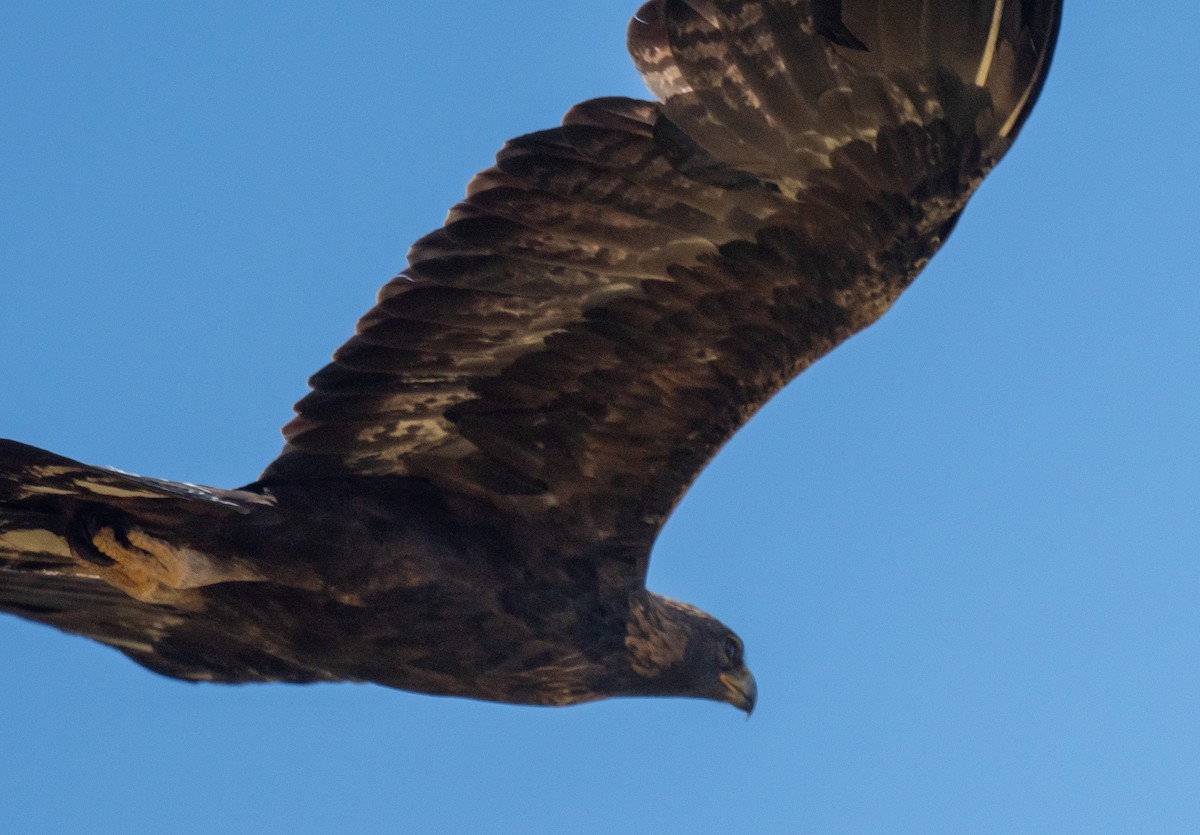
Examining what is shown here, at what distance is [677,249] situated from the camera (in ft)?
23.7

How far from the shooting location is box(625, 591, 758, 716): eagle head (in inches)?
309

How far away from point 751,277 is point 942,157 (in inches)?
31.7

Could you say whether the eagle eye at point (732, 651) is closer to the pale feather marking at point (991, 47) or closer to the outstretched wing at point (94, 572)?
the outstretched wing at point (94, 572)

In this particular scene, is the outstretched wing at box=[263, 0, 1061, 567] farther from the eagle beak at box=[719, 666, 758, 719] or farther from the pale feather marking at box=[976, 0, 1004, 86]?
the eagle beak at box=[719, 666, 758, 719]

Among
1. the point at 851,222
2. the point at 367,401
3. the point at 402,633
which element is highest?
the point at 851,222

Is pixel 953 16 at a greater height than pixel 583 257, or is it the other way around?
pixel 953 16

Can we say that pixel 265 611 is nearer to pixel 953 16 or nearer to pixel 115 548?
pixel 115 548

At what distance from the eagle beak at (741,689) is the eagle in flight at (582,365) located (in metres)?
0.45

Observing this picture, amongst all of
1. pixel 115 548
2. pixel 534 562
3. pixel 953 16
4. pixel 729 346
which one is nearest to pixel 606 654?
pixel 534 562

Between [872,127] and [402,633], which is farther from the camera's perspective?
[402,633]

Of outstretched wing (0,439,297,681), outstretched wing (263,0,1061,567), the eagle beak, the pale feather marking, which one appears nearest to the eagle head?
the eagle beak

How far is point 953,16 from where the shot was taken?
274 inches

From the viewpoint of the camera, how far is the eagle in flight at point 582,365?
696 centimetres

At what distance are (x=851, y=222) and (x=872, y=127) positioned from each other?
350mm
